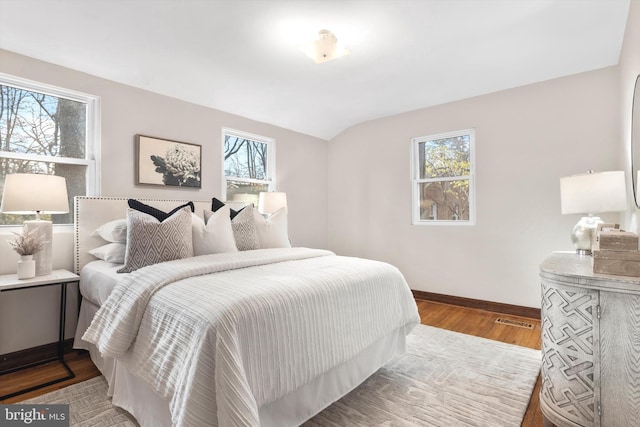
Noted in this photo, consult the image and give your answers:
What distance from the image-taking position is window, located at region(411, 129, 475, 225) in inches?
150

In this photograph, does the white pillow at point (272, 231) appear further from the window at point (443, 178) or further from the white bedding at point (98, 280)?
the window at point (443, 178)

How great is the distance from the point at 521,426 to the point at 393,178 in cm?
312

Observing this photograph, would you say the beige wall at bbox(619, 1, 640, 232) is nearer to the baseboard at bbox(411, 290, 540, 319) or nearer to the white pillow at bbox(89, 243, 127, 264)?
the baseboard at bbox(411, 290, 540, 319)

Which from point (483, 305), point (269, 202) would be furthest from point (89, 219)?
point (483, 305)

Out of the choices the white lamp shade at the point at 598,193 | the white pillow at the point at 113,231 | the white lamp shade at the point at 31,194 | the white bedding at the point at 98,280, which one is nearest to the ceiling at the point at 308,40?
the white lamp shade at the point at 31,194

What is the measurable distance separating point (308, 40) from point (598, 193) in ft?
7.99

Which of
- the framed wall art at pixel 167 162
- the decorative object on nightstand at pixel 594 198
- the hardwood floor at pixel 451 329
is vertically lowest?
the hardwood floor at pixel 451 329

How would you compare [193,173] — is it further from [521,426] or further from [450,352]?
[521,426]

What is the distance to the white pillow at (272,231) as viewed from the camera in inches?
114

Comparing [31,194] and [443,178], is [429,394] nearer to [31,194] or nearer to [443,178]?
[443,178]

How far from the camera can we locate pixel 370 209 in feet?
15.0

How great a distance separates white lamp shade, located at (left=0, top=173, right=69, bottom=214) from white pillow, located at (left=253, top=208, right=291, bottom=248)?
141 cm

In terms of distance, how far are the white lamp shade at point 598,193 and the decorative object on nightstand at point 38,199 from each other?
12.1ft

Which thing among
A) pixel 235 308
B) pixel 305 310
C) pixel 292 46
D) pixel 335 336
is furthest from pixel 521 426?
pixel 292 46
